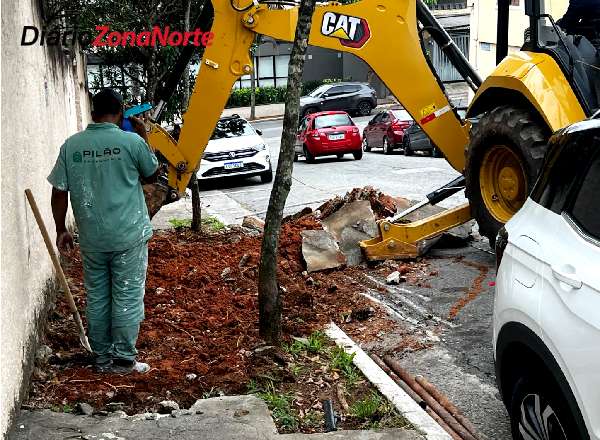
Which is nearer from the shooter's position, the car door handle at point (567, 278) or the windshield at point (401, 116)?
the car door handle at point (567, 278)

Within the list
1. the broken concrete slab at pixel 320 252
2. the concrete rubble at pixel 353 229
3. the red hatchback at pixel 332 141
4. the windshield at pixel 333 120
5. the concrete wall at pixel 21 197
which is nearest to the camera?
the concrete wall at pixel 21 197

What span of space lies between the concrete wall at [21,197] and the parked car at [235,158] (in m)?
10.8

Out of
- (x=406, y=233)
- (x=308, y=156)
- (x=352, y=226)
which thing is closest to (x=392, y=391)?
(x=406, y=233)

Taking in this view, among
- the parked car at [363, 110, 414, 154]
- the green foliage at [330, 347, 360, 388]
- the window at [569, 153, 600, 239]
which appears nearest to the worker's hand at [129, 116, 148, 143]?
the green foliage at [330, 347, 360, 388]

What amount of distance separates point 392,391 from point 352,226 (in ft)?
16.5

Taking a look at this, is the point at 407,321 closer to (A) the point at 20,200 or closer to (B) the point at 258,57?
(A) the point at 20,200

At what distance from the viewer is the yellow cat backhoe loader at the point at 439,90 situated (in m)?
8.11

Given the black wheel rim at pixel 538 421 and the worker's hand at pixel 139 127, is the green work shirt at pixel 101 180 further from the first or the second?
the black wheel rim at pixel 538 421

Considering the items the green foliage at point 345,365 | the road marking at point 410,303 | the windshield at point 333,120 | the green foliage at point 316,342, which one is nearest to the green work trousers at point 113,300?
the green foliage at point 316,342

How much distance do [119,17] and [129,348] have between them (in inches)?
404

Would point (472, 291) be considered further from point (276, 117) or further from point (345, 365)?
point (276, 117)

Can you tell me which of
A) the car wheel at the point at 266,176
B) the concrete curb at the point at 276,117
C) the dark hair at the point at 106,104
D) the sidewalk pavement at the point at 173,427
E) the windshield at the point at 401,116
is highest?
the dark hair at the point at 106,104

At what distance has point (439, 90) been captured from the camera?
380 inches

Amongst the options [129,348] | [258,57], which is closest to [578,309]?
[129,348]
